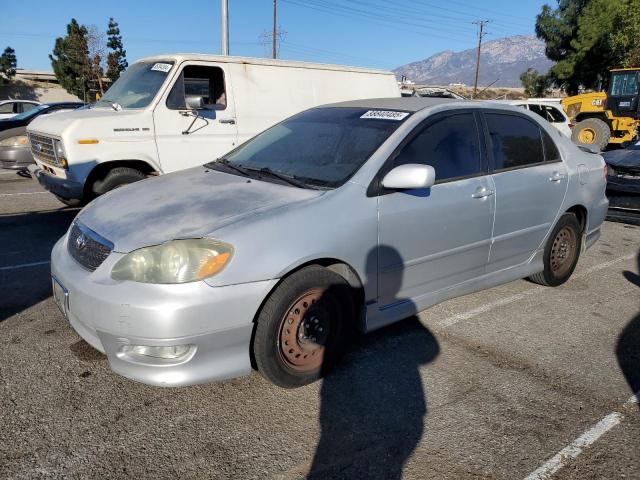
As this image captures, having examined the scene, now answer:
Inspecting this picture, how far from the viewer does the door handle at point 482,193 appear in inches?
150

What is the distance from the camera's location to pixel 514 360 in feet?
11.7

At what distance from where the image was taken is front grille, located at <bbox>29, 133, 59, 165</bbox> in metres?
6.31

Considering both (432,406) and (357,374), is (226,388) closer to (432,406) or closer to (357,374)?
(357,374)

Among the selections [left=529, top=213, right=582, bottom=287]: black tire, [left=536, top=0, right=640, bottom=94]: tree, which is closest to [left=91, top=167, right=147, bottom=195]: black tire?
[left=529, top=213, right=582, bottom=287]: black tire

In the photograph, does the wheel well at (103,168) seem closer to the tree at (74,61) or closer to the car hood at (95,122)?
the car hood at (95,122)

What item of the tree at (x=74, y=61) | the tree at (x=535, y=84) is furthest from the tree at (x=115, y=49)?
the tree at (x=535, y=84)

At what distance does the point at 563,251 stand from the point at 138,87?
5.41 meters

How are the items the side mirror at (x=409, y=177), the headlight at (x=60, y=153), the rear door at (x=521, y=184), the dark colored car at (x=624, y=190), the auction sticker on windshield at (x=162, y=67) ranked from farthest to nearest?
the dark colored car at (x=624, y=190) → the auction sticker on windshield at (x=162, y=67) → the headlight at (x=60, y=153) → the rear door at (x=521, y=184) → the side mirror at (x=409, y=177)

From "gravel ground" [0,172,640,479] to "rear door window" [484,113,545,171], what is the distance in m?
1.26

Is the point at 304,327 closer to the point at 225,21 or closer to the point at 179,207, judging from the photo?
the point at 179,207

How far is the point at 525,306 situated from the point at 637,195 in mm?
3787

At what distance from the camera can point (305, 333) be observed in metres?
3.06

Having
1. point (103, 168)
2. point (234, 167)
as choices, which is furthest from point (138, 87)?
point (234, 167)

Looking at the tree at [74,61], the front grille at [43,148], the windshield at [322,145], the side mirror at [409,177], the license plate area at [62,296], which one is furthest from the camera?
the tree at [74,61]
